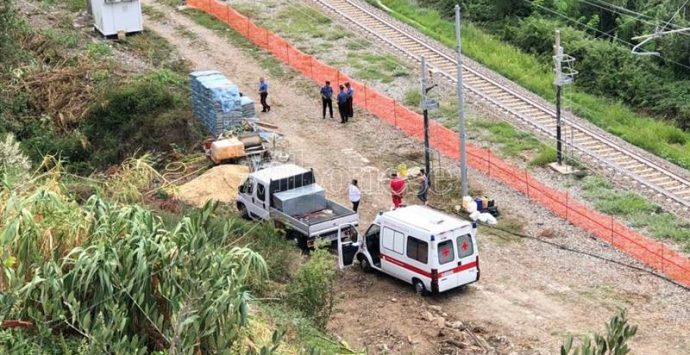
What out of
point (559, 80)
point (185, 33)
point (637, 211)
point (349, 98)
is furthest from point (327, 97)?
point (185, 33)

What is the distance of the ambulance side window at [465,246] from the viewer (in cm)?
2253

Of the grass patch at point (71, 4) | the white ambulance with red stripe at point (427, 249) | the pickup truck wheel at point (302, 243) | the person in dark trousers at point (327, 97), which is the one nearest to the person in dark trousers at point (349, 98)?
the person in dark trousers at point (327, 97)

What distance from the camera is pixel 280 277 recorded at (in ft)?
74.4

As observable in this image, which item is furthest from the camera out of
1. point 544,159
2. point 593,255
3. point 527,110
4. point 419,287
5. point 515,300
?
point 527,110

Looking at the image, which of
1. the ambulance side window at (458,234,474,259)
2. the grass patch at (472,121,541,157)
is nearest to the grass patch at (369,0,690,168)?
the grass patch at (472,121,541,157)

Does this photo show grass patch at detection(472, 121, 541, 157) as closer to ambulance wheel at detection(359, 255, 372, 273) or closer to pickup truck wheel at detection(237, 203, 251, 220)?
pickup truck wheel at detection(237, 203, 251, 220)

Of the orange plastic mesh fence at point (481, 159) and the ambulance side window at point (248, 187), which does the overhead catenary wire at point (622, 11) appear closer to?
the orange plastic mesh fence at point (481, 159)

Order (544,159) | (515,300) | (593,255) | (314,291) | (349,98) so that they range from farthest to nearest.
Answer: (349,98) → (544,159) → (593,255) → (515,300) → (314,291)

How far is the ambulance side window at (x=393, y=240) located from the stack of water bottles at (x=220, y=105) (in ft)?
35.3

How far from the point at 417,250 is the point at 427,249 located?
0.39m

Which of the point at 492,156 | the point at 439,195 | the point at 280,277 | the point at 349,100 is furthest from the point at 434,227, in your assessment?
the point at 349,100

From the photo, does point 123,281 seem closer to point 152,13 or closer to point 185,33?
point 185,33

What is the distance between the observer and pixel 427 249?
878 inches

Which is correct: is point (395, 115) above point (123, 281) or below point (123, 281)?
below
